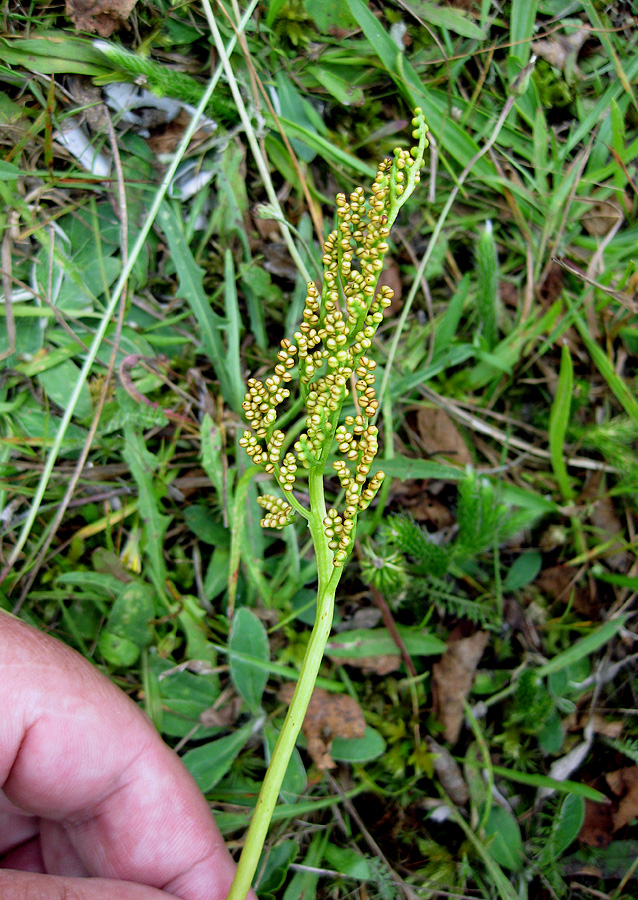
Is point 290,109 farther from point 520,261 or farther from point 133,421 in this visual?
point 133,421

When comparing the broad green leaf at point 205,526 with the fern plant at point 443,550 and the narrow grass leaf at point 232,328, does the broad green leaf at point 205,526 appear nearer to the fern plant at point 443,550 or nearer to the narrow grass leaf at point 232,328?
the narrow grass leaf at point 232,328

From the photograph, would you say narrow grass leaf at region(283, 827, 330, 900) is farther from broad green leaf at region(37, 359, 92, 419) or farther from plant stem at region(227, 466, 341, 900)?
broad green leaf at region(37, 359, 92, 419)

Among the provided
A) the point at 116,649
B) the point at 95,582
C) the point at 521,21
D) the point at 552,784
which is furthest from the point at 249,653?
the point at 521,21

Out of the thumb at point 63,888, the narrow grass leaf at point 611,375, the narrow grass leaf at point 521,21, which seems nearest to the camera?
the thumb at point 63,888

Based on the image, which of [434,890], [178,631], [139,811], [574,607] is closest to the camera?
[139,811]

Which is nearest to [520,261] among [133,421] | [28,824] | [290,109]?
[290,109]

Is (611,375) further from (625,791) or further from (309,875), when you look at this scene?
(309,875)

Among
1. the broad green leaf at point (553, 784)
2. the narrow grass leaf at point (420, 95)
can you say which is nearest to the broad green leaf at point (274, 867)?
the broad green leaf at point (553, 784)
